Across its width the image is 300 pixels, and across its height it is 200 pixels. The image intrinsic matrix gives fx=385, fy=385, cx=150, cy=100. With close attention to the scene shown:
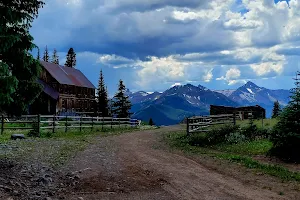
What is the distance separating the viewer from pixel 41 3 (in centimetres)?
1419

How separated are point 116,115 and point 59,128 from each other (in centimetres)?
4100

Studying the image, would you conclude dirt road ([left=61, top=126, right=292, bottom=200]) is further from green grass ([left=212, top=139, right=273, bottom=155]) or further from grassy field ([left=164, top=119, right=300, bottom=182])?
green grass ([left=212, top=139, right=273, bottom=155])

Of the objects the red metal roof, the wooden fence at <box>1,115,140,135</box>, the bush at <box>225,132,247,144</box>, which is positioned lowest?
the bush at <box>225,132,247,144</box>

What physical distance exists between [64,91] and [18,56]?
5362cm

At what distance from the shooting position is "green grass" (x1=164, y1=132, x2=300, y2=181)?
15034 mm

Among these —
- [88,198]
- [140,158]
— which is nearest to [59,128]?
[140,158]

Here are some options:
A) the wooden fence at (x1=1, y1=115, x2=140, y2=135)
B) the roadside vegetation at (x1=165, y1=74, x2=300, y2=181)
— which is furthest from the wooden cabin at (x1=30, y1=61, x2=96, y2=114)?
the roadside vegetation at (x1=165, y1=74, x2=300, y2=181)

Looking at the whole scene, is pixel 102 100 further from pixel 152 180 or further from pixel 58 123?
pixel 152 180

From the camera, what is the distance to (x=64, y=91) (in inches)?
2618

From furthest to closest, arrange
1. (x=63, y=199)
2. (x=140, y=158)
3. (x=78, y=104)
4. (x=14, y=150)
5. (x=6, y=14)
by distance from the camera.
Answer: (x=78, y=104), (x=14, y=150), (x=140, y=158), (x=6, y=14), (x=63, y=199)

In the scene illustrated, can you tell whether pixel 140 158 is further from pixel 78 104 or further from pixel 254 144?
pixel 78 104

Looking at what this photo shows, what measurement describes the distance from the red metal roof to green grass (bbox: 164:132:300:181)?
43.6 meters

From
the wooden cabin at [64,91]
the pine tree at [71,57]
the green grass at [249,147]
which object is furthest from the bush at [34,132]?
the pine tree at [71,57]

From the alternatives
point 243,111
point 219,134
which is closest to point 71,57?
point 243,111
